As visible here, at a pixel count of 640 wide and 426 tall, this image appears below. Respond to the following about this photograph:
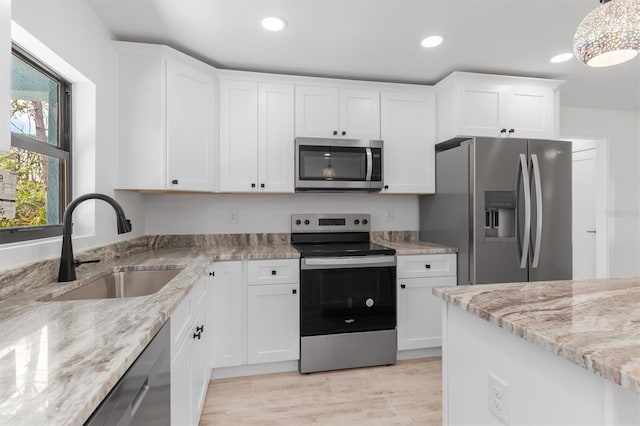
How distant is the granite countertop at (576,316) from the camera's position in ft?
2.05

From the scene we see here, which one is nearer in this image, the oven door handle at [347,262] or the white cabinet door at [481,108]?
the oven door handle at [347,262]

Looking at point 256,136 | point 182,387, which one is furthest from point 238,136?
point 182,387

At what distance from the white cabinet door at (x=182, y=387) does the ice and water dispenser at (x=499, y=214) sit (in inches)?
84.5

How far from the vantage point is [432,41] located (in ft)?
7.18

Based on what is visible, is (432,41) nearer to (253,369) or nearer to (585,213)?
(253,369)

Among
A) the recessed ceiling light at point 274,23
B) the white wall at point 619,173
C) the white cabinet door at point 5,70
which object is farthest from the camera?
the white wall at point 619,173

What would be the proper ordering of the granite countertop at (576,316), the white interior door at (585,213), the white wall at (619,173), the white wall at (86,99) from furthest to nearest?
the white interior door at (585,213) < the white wall at (619,173) < the white wall at (86,99) < the granite countertop at (576,316)

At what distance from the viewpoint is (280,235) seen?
9.54 ft

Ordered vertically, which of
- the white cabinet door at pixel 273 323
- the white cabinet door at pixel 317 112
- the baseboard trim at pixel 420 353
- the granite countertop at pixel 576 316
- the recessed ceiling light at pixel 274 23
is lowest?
the baseboard trim at pixel 420 353

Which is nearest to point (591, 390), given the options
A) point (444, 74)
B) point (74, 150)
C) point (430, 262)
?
point (430, 262)

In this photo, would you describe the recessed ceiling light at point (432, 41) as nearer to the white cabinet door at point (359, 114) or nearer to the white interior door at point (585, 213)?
the white cabinet door at point (359, 114)

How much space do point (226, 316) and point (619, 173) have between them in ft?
14.9

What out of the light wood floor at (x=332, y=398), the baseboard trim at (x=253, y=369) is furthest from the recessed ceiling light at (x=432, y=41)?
the baseboard trim at (x=253, y=369)

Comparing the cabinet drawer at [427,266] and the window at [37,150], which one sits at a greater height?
the window at [37,150]
